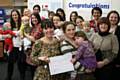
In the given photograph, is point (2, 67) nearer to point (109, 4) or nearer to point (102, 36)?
point (109, 4)

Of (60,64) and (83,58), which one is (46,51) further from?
(83,58)

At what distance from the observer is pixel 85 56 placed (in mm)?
3240

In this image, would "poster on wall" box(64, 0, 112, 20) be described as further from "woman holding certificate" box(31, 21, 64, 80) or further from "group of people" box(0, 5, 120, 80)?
"woman holding certificate" box(31, 21, 64, 80)

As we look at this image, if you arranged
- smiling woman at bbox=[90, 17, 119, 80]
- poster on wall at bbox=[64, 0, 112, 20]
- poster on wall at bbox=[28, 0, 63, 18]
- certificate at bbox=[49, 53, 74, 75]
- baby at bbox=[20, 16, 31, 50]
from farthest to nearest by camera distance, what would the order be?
1. poster on wall at bbox=[28, 0, 63, 18]
2. poster on wall at bbox=[64, 0, 112, 20]
3. baby at bbox=[20, 16, 31, 50]
4. smiling woman at bbox=[90, 17, 119, 80]
5. certificate at bbox=[49, 53, 74, 75]

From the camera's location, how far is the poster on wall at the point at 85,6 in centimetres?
612

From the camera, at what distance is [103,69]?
12.4 ft

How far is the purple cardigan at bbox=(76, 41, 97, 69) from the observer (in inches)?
126

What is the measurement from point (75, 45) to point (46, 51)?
0.33 meters

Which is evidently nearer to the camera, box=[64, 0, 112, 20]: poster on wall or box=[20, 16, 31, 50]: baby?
box=[20, 16, 31, 50]: baby

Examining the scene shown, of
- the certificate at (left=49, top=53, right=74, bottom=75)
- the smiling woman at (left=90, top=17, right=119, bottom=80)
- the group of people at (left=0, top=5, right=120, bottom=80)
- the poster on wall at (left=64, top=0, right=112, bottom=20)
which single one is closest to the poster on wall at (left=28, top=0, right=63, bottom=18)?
the poster on wall at (left=64, top=0, right=112, bottom=20)

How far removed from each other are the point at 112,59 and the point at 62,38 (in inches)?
31.9

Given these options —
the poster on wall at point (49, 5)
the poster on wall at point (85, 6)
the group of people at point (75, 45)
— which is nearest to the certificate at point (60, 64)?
the group of people at point (75, 45)

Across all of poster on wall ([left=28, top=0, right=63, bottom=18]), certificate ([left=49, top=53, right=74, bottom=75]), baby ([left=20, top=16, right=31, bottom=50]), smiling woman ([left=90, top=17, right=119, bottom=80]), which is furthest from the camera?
poster on wall ([left=28, top=0, right=63, bottom=18])

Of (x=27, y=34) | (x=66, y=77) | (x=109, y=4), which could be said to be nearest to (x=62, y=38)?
(x=66, y=77)
